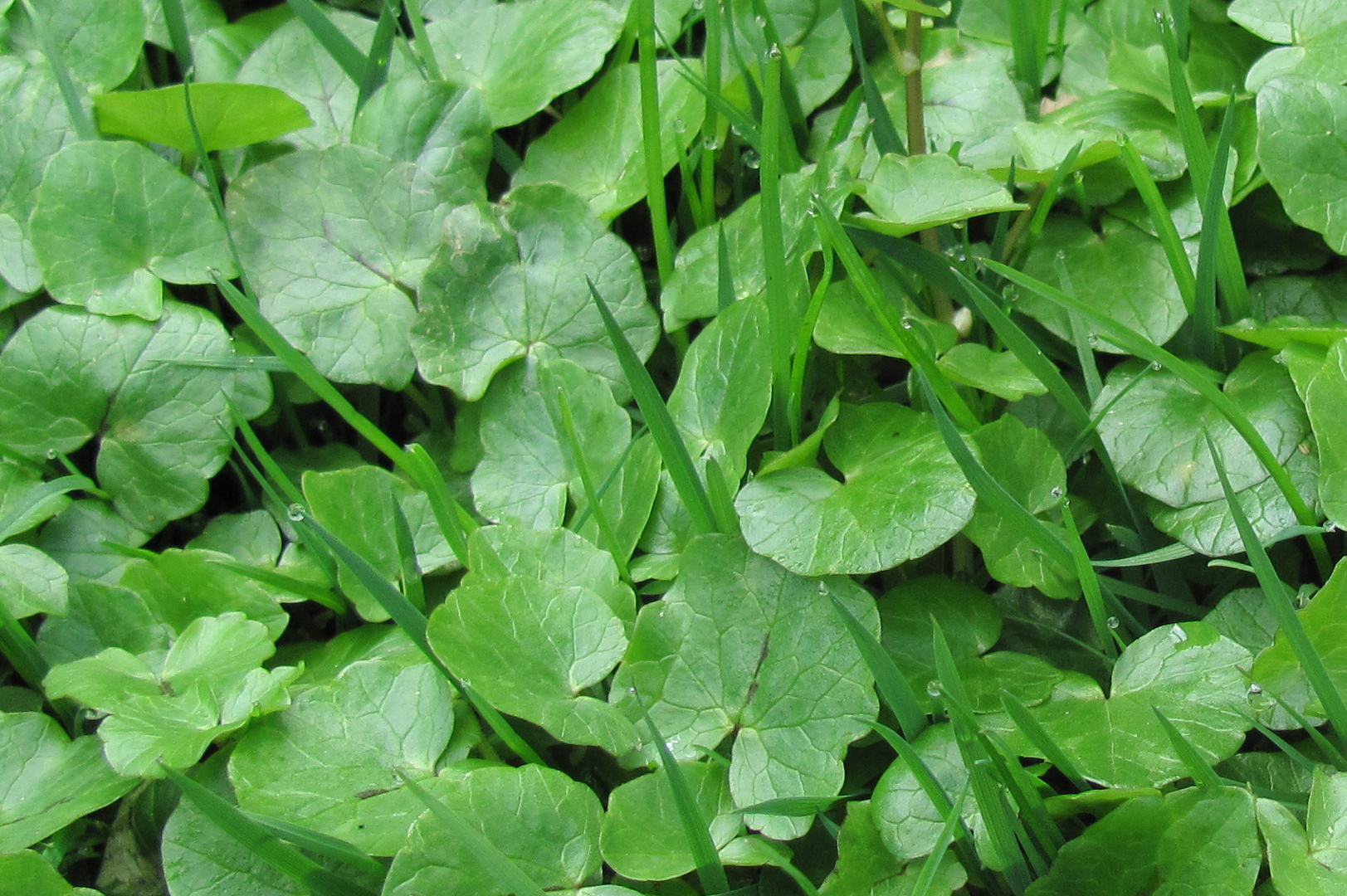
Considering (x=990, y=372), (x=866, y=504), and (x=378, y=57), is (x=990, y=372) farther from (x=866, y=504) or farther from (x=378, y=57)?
(x=378, y=57)

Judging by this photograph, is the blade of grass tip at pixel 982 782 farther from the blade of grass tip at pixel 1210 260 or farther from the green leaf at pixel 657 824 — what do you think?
the blade of grass tip at pixel 1210 260

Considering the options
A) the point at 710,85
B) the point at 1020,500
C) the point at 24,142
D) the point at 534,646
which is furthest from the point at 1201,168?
the point at 24,142

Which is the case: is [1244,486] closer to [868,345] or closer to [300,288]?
[868,345]

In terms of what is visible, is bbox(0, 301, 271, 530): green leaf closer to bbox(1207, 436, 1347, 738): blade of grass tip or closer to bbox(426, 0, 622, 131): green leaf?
bbox(426, 0, 622, 131): green leaf

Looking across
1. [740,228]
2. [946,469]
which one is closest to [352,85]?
[740,228]

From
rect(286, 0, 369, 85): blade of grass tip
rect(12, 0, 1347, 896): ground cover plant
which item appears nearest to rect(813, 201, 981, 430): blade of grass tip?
rect(12, 0, 1347, 896): ground cover plant

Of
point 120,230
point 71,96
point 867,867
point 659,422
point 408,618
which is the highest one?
point 71,96
